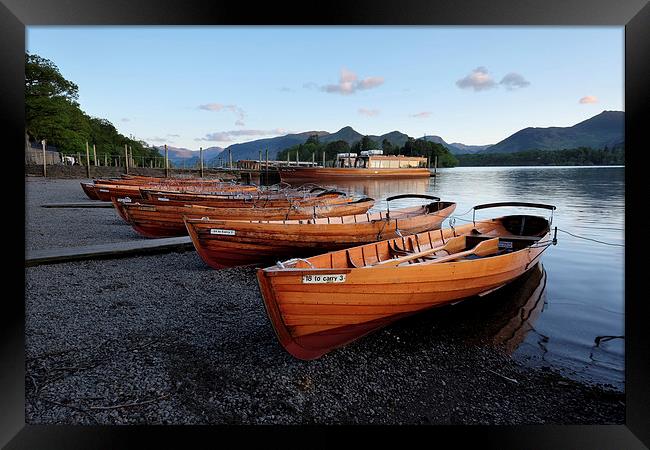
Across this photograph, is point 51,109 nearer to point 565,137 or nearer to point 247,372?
point 247,372

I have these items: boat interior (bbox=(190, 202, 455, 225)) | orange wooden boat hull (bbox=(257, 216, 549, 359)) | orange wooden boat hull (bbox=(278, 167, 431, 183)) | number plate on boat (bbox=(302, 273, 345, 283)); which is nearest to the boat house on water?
orange wooden boat hull (bbox=(278, 167, 431, 183))

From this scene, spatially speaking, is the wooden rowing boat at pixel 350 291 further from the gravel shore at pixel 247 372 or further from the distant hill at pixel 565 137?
the distant hill at pixel 565 137

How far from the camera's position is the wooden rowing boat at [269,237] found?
18.7 feet

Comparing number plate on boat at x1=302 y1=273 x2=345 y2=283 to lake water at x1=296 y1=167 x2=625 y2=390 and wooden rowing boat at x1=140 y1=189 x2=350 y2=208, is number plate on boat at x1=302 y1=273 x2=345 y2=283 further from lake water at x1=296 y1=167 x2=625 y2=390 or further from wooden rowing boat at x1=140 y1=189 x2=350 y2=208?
wooden rowing boat at x1=140 y1=189 x2=350 y2=208

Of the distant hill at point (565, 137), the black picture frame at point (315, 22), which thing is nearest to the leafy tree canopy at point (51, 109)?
the black picture frame at point (315, 22)

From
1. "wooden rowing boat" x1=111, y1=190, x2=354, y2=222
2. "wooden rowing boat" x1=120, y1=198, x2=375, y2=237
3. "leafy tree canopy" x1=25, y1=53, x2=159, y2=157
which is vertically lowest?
"wooden rowing boat" x1=120, y1=198, x2=375, y2=237

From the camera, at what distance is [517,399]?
290 cm

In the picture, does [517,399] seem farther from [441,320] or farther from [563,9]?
[563,9]

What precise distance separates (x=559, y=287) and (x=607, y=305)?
2.40 ft

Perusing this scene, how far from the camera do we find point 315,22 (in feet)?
7.60

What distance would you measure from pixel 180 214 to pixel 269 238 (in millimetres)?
2982

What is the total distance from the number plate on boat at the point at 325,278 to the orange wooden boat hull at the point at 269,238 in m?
3.05

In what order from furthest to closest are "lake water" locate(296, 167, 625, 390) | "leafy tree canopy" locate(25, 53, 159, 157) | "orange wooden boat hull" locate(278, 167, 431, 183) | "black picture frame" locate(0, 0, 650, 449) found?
"orange wooden boat hull" locate(278, 167, 431, 183) → "leafy tree canopy" locate(25, 53, 159, 157) → "lake water" locate(296, 167, 625, 390) → "black picture frame" locate(0, 0, 650, 449)

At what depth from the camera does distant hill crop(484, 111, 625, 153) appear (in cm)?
3746
